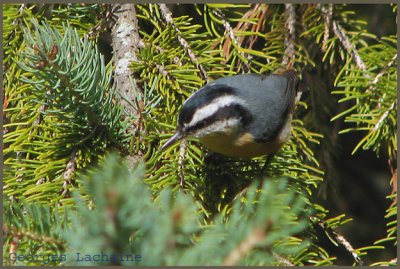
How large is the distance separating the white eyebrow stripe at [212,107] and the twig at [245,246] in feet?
3.01

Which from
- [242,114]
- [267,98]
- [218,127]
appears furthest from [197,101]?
[267,98]

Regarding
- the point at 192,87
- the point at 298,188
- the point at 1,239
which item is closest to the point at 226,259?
the point at 1,239

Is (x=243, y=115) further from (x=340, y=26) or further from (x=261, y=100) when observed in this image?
(x=340, y=26)

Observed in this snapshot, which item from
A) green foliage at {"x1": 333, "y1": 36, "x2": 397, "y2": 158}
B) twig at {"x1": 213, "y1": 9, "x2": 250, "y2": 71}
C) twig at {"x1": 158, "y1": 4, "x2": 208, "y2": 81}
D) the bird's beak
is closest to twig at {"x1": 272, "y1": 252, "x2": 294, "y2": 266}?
the bird's beak

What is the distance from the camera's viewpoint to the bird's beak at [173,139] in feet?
4.83

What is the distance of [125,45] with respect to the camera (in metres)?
1.74

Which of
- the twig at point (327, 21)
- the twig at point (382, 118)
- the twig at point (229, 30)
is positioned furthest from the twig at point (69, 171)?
the twig at point (327, 21)

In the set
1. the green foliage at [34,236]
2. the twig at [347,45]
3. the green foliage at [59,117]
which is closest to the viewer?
the green foliage at [34,236]

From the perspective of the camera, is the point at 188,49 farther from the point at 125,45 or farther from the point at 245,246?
the point at 245,246

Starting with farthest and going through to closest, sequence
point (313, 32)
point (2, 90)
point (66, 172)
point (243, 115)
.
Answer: point (313, 32) < point (243, 115) < point (2, 90) < point (66, 172)

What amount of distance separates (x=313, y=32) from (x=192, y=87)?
0.63 metres

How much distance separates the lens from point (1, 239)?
93cm

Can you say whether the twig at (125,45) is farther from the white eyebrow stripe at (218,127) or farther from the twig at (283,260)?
the twig at (283,260)

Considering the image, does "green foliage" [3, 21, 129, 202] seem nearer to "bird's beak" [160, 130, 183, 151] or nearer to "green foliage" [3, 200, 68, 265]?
"bird's beak" [160, 130, 183, 151]
